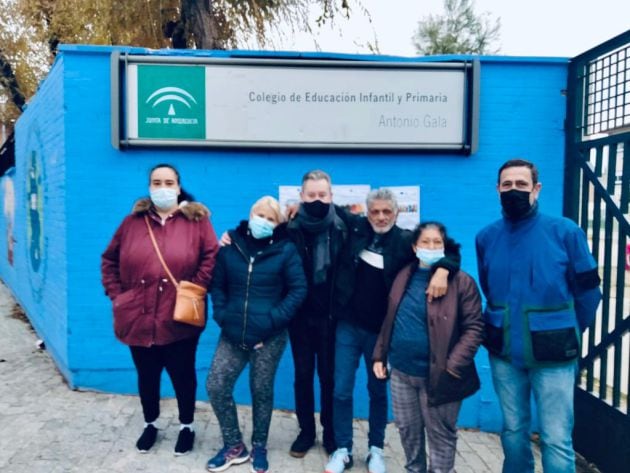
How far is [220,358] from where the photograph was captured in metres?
3.71

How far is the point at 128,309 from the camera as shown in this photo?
366 centimetres

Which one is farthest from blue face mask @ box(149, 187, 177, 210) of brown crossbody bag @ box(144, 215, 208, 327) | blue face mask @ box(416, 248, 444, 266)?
blue face mask @ box(416, 248, 444, 266)

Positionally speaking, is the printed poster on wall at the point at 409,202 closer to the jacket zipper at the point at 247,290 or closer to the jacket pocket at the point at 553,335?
the jacket zipper at the point at 247,290

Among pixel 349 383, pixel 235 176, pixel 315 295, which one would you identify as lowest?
pixel 349 383

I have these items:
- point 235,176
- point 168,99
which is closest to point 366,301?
point 235,176

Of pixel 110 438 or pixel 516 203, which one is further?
pixel 110 438

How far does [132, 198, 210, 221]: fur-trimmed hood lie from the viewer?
375 centimetres

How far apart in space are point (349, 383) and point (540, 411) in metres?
1.19

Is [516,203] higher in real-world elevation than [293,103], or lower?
lower

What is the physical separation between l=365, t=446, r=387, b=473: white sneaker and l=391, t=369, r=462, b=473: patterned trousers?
364mm

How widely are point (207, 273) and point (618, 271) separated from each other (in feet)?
9.39

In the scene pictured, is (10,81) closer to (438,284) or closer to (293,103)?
(293,103)

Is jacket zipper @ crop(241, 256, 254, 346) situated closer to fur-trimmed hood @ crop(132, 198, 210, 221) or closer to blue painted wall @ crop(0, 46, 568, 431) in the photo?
fur-trimmed hood @ crop(132, 198, 210, 221)

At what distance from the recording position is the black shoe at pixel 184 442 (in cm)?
387
